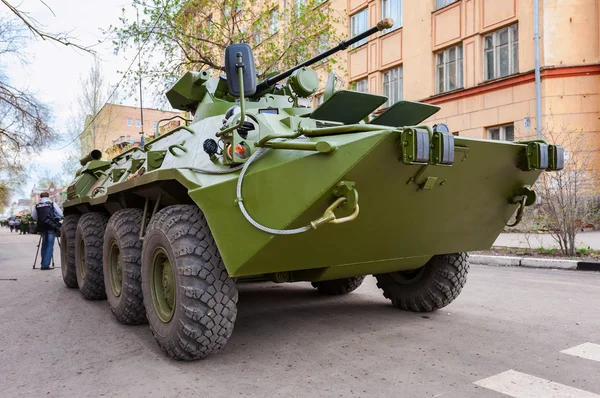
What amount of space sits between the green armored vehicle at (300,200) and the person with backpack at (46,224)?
254 inches

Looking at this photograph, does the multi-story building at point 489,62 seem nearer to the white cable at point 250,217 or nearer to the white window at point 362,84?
the white window at point 362,84

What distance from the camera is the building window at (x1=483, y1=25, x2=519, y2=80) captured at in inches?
563

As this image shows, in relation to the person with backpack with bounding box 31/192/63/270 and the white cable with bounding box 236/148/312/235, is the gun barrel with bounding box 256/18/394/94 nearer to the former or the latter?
the white cable with bounding box 236/148/312/235

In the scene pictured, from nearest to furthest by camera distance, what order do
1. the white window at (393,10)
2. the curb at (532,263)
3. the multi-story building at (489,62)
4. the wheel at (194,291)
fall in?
the wheel at (194,291) → the curb at (532,263) → the multi-story building at (489,62) → the white window at (393,10)

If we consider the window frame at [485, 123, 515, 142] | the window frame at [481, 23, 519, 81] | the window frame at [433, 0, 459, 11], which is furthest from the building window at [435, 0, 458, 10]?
the window frame at [485, 123, 515, 142]

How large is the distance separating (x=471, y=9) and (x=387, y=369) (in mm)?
14169

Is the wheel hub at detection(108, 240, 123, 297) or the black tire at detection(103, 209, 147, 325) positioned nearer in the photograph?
the black tire at detection(103, 209, 147, 325)

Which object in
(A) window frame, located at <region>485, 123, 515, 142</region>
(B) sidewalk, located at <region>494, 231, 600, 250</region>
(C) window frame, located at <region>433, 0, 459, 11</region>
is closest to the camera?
(B) sidewalk, located at <region>494, 231, 600, 250</region>

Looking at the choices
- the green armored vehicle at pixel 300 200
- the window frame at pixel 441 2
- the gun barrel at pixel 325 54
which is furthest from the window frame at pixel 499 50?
the gun barrel at pixel 325 54

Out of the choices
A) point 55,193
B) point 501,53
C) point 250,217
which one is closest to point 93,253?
point 250,217

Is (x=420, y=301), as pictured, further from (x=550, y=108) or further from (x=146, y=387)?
(x=550, y=108)

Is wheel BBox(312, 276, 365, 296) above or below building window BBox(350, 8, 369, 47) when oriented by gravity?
below

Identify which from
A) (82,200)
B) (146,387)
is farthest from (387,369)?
(82,200)

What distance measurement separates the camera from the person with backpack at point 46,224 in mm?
10391
